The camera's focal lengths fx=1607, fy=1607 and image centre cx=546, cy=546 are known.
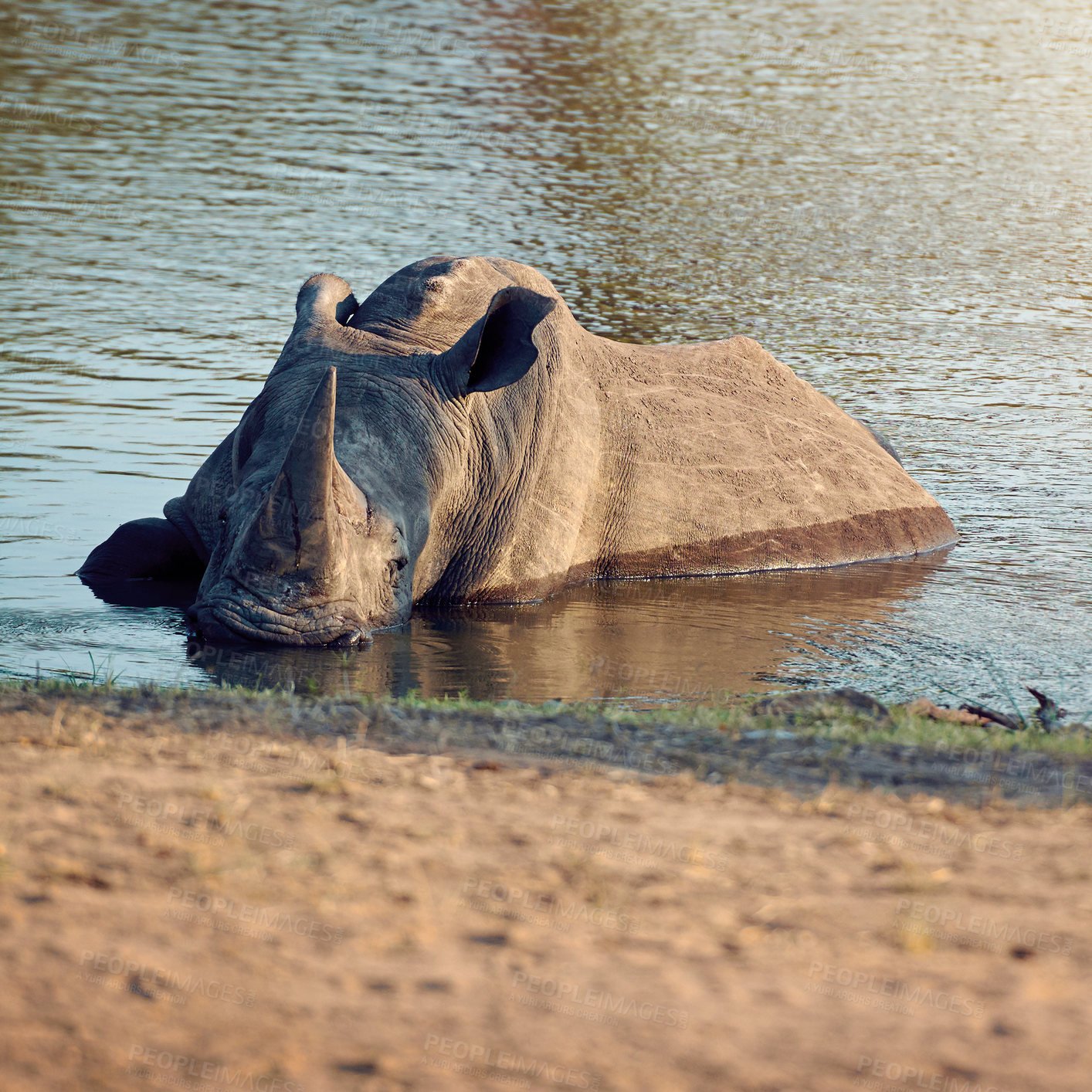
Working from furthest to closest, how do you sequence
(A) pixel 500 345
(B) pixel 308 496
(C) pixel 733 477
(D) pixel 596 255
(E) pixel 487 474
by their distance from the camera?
(D) pixel 596 255 → (C) pixel 733 477 → (E) pixel 487 474 → (A) pixel 500 345 → (B) pixel 308 496

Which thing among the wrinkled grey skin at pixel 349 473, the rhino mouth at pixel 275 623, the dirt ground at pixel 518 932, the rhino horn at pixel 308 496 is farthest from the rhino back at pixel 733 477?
the dirt ground at pixel 518 932

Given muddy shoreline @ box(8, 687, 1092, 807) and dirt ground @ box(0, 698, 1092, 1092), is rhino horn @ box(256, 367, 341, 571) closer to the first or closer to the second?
muddy shoreline @ box(8, 687, 1092, 807)

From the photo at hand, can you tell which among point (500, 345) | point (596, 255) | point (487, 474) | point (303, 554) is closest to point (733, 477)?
point (487, 474)

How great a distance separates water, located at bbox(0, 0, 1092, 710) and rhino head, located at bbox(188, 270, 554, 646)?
239 mm

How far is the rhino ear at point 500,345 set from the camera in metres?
8.02

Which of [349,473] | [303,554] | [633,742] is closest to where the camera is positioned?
[633,742]

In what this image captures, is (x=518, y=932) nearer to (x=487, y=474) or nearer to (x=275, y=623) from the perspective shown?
(x=275, y=623)

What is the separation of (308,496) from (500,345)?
5.74ft

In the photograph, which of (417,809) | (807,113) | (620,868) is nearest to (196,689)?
(417,809)

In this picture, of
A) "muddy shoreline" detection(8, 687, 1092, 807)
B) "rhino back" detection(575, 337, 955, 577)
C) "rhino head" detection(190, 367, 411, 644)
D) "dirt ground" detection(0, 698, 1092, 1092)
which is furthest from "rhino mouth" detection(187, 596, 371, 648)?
"dirt ground" detection(0, 698, 1092, 1092)

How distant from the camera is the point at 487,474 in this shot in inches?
332

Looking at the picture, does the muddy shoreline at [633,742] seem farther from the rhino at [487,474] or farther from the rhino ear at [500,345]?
the rhino ear at [500,345]

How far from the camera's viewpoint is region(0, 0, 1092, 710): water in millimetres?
7910

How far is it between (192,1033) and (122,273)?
1364cm
